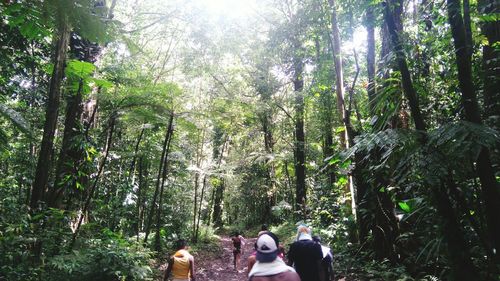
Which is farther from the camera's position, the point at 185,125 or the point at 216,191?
the point at 216,191

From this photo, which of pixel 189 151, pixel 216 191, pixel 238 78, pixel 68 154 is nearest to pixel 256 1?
pixel 238 78

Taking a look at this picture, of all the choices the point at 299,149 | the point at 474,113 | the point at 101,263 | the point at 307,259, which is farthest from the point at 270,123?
the point at 474,113

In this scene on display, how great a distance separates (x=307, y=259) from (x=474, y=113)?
2.69m

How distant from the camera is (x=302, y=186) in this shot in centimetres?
1889

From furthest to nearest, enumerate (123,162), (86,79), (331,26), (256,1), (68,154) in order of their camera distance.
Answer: (256,1), (123,162), (331,26), (68,154), (86,79)

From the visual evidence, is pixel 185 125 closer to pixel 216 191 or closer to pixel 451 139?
pixel 451 139

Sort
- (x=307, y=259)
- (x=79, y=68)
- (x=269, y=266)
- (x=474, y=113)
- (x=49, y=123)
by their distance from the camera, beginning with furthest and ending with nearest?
(x=79, y=68) → (x=49, y=123) → (x=307, y=259) → (x=474, y=113) → (x=269, y=266)

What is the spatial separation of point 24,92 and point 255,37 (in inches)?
468

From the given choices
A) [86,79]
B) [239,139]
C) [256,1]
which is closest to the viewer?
[86,79]

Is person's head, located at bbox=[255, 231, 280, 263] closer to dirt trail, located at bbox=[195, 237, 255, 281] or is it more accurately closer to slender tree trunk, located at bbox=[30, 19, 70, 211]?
slender tree trunk, located at bbox=[30, 19, 70, 211]

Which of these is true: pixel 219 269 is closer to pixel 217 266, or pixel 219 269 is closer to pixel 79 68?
pixel 217 266

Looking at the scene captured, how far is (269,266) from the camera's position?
110 inches

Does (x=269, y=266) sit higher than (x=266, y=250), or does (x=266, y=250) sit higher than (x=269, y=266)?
(x=266, y=250)

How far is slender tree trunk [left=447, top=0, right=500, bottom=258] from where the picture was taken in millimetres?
3123
